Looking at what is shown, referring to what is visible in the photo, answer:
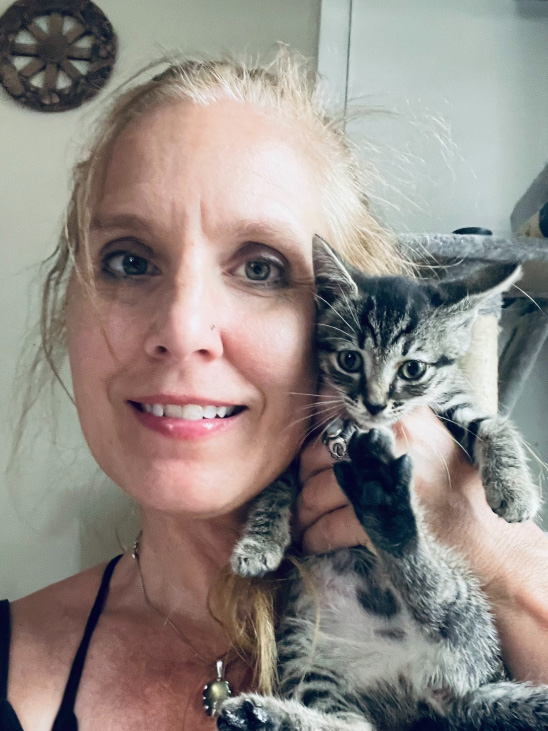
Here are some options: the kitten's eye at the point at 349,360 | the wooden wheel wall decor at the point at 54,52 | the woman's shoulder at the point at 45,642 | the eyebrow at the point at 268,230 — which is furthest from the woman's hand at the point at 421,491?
the wooden wheel wall decor at the point at 54,52

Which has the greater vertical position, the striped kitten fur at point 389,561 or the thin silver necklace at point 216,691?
the striped kitten fur at point 389,561

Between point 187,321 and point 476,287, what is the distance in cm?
46

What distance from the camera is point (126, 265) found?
2.60 ft

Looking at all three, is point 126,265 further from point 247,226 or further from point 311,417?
point 311,417

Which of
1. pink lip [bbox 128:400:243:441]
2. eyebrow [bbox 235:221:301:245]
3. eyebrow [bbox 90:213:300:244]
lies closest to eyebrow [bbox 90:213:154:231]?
eyebrow [bbox 90:213:300:244]

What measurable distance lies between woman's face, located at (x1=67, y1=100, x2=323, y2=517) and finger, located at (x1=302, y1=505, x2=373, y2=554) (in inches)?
4.4

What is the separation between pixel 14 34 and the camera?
71.0 inches

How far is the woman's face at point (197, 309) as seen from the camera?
705 mm

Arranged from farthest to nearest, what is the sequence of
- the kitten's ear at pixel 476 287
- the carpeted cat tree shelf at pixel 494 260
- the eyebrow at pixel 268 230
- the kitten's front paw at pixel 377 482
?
the carpeted cat tree shelf at pixel 494 260 < the kitten's ear at pixel 476 287 < the eyebrow at pixel 268 230 < the kitten's front paw at pixel 377 482

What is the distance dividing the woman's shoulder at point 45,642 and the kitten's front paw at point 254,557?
359 millimetres

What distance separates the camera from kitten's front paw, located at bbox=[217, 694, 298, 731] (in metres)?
0.62

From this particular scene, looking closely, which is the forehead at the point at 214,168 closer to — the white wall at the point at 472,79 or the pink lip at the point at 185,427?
the pink lip at the point at 185,427

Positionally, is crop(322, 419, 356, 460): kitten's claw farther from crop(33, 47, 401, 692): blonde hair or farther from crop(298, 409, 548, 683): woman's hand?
crop(33, 47, 401, 692): blonde hair

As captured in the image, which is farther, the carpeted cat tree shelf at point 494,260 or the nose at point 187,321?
the carpeted cat tree shelf at point 494,260
